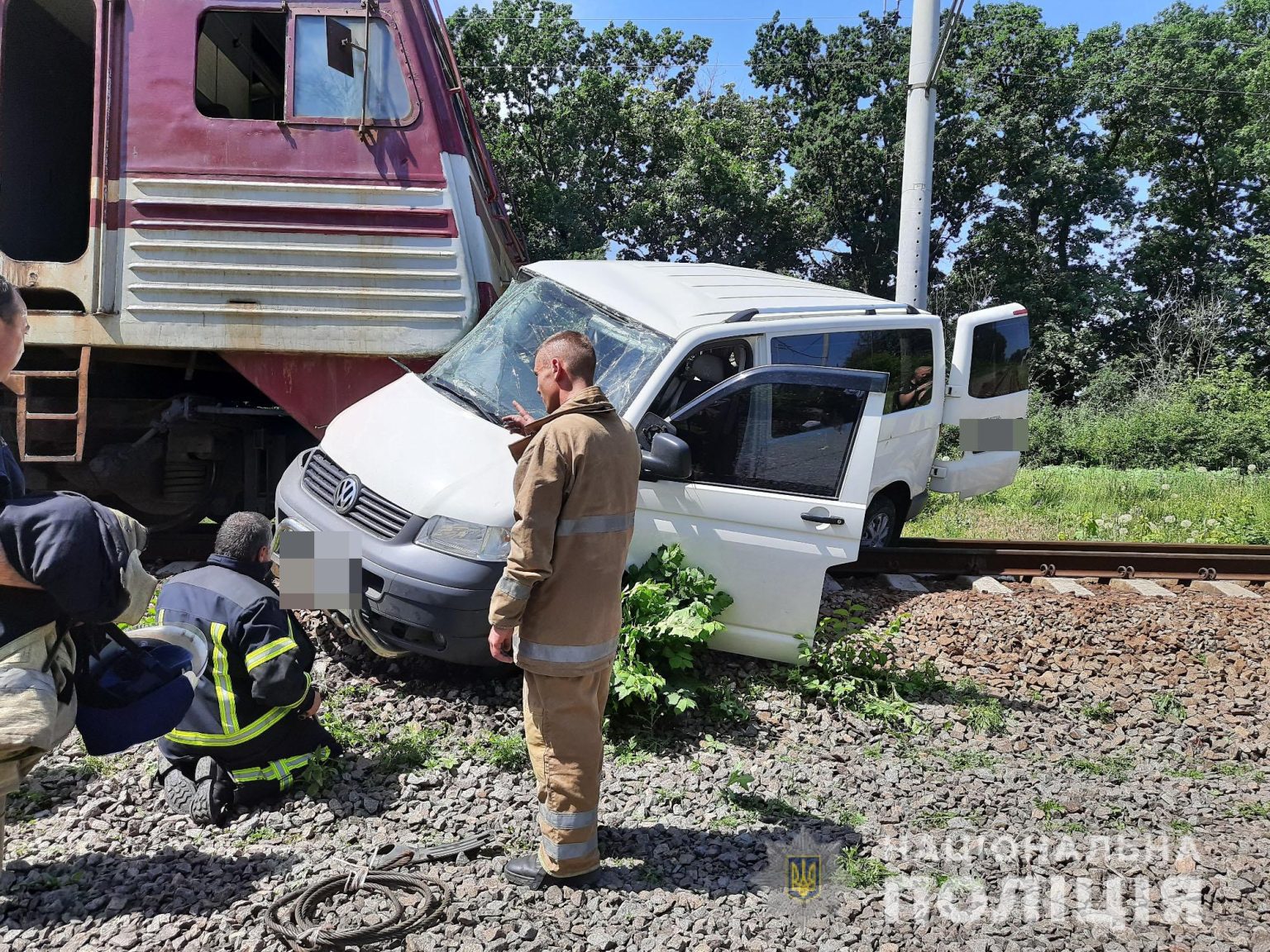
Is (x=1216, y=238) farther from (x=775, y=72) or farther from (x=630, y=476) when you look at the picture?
(x=630, y=476)

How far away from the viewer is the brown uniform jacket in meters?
3.12

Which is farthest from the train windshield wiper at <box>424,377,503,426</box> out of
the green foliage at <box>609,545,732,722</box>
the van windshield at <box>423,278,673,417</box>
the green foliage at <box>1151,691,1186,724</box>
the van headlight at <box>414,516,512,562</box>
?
the green foliage at <box>1151,691,1186,724</box>

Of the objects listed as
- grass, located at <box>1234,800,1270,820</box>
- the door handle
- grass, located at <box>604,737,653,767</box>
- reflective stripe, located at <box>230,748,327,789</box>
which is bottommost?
grass, located at <box>604,737,653,767</box>

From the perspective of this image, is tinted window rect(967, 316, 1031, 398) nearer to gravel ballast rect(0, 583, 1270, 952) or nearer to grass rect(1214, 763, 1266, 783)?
gravel ballast rect(0, 583, 1270, 952)

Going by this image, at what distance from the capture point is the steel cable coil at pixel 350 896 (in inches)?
116

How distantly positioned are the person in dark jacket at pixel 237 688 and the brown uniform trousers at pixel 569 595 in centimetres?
98

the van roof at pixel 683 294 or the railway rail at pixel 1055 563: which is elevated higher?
the van roof at pixel 683 294

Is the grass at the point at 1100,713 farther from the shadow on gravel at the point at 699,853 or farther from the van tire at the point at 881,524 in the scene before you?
the van tire at the point at 881,524

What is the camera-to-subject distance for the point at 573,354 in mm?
3305

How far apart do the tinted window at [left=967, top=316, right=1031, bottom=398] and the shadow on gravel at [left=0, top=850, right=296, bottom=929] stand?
236 inches

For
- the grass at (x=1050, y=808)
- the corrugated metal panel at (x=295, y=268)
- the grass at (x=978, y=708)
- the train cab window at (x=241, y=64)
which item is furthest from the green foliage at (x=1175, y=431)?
the train cab window at (x=241, y=64)

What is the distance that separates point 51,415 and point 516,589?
15.0 ft

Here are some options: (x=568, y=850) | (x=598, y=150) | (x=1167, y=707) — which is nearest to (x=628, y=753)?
(x=568, y=850)

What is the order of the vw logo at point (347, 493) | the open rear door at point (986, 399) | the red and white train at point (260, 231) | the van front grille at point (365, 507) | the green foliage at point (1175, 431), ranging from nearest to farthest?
1. the van front grille at point (365, 507)
2. the vw logo at point (347, 493)
3. the red and white train at point (260, 231)
4. the open rear door at point (986, 399)
5. the green foliage at point (1175, 431)
